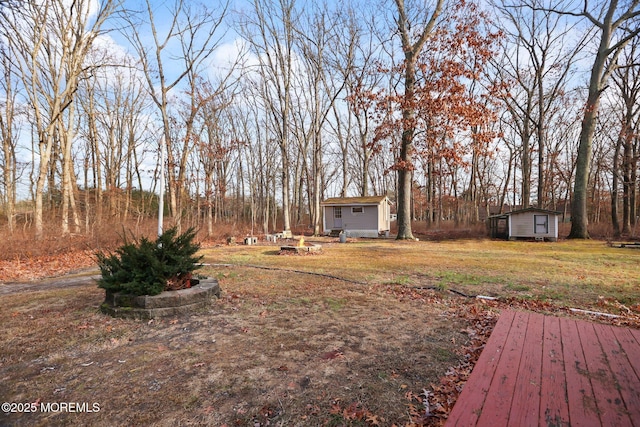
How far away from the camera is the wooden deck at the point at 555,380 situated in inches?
71.7

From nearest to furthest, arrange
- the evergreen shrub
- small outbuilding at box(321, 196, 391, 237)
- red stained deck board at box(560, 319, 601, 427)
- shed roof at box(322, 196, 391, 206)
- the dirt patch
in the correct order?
red stained deck board at box(560, 319, 601, 427), the dirt patch, the evergreen shrub, shed roof at box(322, 196, 391, 206), small outbuilding at box(321, 196, 391, 237)

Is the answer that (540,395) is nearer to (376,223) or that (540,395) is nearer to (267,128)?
(376,223)

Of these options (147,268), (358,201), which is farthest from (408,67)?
(147,268)

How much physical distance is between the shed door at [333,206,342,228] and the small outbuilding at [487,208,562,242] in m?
10.4

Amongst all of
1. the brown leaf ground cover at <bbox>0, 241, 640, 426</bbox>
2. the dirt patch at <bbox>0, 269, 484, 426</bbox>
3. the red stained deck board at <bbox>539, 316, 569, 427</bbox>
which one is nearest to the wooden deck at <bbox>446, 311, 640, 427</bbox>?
the red stained deck board at <bbox>539, 316, 569, 427</bbox>

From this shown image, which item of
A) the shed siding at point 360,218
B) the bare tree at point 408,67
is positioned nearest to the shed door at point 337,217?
the shed siding at point 360,218

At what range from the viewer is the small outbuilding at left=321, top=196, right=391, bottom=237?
74.3ft

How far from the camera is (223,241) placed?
720 inches

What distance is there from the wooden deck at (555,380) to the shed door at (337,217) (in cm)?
2040

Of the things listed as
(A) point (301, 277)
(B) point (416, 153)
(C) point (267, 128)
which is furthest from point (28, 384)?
(C) point (267, 128)

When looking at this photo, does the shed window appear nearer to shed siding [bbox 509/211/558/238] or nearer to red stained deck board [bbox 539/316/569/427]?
shed siding [bbox 509/211/558/238]

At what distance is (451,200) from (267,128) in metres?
21.3

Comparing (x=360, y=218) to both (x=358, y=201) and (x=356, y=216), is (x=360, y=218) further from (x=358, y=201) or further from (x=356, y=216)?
(x=358, y=201)

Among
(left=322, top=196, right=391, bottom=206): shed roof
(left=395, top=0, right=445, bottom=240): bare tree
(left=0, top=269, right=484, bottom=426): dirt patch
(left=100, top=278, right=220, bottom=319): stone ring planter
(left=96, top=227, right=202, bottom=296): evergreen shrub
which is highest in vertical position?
(left=395, top=0, right=445, bottom=240): bare tree
